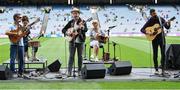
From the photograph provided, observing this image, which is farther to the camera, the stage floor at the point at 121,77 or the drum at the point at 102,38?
the drum at the point at 102,38

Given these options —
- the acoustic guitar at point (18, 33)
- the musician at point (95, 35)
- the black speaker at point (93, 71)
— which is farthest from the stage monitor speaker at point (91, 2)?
the black speaker at point (93, 71)

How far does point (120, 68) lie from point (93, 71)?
1481mm

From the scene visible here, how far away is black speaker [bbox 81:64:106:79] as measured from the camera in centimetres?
1529

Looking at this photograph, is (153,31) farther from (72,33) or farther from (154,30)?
(72,33)

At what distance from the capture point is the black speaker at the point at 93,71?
1529 centimetres

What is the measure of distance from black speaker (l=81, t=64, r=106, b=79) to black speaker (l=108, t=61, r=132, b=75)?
0.96 meters

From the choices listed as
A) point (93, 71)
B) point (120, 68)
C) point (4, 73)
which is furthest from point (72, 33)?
point (4, 73)

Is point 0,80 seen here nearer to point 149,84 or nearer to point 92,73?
point 92,73

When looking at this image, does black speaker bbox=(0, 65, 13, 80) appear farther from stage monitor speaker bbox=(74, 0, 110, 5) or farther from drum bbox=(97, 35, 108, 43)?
stage monitor speaker bbox=(74, 0, 110, 5)

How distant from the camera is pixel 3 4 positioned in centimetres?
6531

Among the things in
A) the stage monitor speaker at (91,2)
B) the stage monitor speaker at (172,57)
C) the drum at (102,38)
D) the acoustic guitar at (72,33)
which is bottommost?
the stage monitor speaker at (172,57)

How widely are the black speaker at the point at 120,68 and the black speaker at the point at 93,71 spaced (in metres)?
0.96

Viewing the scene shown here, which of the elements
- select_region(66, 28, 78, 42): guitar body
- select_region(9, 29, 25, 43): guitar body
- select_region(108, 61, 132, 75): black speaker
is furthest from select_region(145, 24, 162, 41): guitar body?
select_region(9, 29, 25, 43): guitar body

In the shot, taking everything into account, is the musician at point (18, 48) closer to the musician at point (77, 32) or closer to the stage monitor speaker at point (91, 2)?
the musician at point (77, 32)
